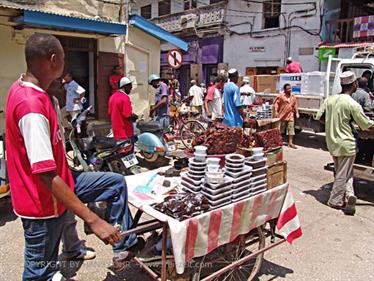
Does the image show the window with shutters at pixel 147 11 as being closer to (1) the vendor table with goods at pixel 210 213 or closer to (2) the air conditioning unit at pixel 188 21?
(2) the air conditioning unit at pixel 188 21

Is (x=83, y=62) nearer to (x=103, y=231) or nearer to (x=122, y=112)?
(x=122, y=112)

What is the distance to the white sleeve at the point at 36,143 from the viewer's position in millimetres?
1787

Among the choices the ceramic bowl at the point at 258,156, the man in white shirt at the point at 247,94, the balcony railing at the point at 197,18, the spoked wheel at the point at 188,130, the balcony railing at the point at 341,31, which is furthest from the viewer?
the balcony railing at the point at 197,18

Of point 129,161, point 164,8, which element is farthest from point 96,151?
point 164,8

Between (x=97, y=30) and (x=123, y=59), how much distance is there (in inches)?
82.0

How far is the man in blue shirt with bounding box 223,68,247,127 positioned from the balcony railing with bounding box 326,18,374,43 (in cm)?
1001

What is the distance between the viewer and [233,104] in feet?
20.1

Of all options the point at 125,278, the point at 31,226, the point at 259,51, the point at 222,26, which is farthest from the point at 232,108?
the point at 222,26

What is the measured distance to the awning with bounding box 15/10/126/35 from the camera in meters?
7.19

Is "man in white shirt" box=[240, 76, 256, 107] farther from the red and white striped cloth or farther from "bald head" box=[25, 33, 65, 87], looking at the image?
"bald head" box=[25, 33, 65, 87]

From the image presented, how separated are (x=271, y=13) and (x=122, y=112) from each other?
1398 centimetres

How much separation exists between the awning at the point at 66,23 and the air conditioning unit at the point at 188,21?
12.5 metres

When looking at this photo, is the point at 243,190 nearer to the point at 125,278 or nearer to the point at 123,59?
the point at 125,278

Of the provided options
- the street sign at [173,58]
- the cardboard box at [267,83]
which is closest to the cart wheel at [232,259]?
the street sign at [173,58]
